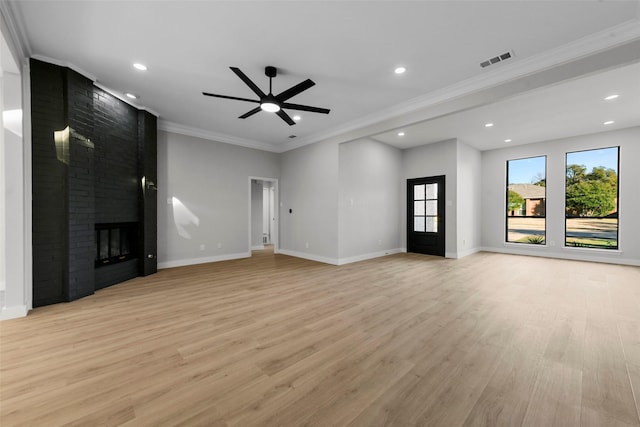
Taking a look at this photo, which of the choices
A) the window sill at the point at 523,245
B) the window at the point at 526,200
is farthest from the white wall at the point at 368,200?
the window at the point at 526,200

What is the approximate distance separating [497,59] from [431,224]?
4512mm

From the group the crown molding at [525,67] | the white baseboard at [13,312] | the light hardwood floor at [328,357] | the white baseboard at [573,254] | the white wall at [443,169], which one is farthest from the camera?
the white wall at [443,169]

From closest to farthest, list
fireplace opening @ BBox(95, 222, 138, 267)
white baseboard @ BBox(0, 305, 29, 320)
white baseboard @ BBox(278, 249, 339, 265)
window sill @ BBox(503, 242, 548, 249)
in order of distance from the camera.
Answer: white baseboard @ BBox(0, 305, 29, 320)
fireplace opening @ BBox(95, 222, 138, 267)
white baseboard @ BBox(278, 249, 339, 265)
window sill @ BBox(503, 242, 548, 249)

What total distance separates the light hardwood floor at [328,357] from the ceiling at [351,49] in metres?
2.80

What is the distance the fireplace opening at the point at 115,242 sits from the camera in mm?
4012

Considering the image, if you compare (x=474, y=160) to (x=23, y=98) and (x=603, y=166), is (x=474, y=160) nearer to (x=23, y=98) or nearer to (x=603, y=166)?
(x=603, y=166)

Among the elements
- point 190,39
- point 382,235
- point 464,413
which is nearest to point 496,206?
point 382,235

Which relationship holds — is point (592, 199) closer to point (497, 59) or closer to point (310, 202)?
point (497, 59)

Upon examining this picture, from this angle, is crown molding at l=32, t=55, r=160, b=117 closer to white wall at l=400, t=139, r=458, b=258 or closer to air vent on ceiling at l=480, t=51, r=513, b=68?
air vent on ceiling at l=480, t=51, r=513, b=68

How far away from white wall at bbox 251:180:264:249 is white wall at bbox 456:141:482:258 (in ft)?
19.3

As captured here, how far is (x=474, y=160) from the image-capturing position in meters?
7.20

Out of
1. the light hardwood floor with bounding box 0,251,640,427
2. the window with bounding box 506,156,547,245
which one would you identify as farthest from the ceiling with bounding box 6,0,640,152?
the light hardwood floor with bounding box 0,251,640,427

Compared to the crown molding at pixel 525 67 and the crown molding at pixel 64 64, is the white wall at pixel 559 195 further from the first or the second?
the crown molding at pixel 64 64

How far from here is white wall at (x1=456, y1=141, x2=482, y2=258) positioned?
647 centimetres
